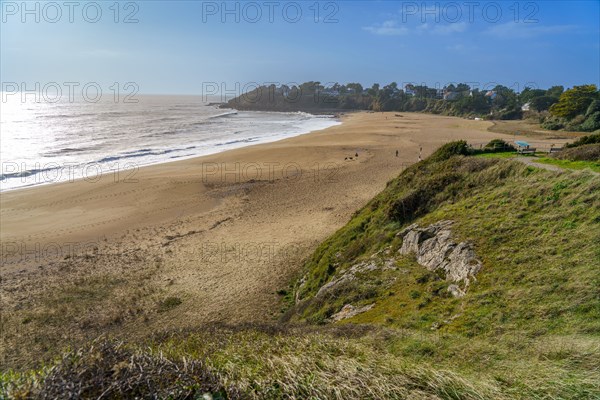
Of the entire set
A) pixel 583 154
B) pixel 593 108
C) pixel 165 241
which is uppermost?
pixel 593 108

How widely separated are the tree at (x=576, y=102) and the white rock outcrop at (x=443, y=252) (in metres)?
59.9

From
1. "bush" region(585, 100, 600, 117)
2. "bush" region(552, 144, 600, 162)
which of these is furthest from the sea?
"bush" region(585, 100, 600, 117)

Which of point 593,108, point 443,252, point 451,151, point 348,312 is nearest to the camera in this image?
point 348,312

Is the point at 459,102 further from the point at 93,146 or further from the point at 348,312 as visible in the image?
the point at 348,312

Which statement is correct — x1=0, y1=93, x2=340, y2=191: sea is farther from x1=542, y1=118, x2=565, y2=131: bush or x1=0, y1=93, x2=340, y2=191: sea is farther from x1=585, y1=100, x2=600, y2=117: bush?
x1=585, y1=100, x2=600, y2=117: bush

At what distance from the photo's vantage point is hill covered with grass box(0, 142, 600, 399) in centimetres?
330

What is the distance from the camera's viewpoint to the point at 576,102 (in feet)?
173

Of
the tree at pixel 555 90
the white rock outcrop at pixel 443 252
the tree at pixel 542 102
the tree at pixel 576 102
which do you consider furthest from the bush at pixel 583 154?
the tree at pixel 555 90

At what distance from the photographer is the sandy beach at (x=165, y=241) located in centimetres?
1036

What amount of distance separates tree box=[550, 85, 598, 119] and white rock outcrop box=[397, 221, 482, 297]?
197 feet

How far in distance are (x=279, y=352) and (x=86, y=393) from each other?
2.04 m

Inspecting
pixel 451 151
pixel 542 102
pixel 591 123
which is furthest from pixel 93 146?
pixel 542 102

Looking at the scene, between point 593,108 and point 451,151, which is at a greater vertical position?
point 593,108

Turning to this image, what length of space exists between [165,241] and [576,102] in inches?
2449
